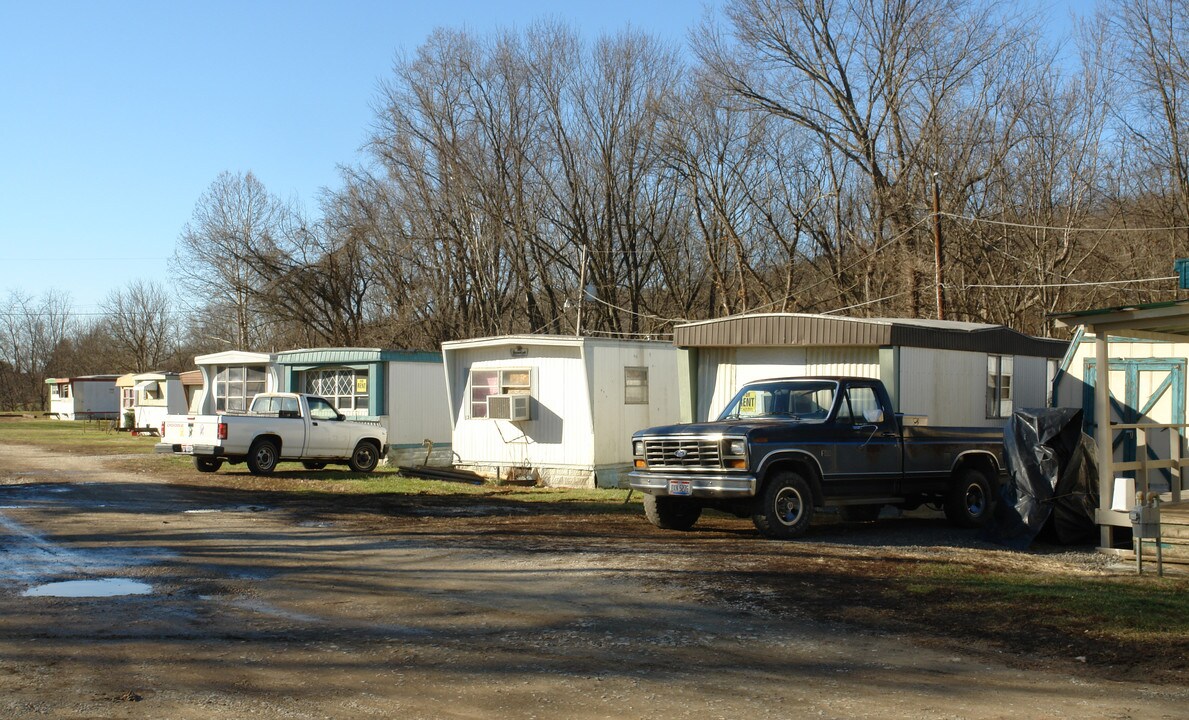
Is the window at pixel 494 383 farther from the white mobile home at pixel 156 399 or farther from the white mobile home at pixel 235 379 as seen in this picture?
the white mobile home at pixel 156 399

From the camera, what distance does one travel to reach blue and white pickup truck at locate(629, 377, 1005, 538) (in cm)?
1270

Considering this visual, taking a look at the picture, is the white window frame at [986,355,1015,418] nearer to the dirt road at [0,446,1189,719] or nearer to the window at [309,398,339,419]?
the dirt road at [0,446,1189,719]

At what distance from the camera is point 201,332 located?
61312mm

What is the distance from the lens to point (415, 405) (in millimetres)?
25828

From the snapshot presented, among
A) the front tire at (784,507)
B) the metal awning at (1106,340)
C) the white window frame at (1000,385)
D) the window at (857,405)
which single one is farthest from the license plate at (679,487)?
the white window frame at (1000,385)

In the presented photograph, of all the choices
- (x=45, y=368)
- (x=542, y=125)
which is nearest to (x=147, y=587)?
(x=542, y=125)

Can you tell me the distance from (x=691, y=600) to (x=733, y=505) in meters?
4.12

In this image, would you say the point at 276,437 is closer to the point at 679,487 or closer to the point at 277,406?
the point at 277,406

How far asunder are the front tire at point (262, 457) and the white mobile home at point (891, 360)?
9.21 metres

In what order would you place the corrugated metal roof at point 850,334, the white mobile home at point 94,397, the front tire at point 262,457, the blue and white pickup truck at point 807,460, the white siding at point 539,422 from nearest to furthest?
the blue and white pickup truck at point 807,460 → the corrugated metal roof at point 850,334 → the white siding at point 539,422 → the front tire at point 262,457 → the white mobile home at point 94,397

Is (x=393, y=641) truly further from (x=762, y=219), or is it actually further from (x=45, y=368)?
(x=45, y=368)

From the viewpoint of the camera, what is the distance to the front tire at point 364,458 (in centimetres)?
2402

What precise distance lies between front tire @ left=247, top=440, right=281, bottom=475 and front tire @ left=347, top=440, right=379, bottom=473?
1777 millimetres

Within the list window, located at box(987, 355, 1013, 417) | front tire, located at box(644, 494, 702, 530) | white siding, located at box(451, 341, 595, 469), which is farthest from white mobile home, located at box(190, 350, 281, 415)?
window, located at box(987, 355, 1013, 417)
